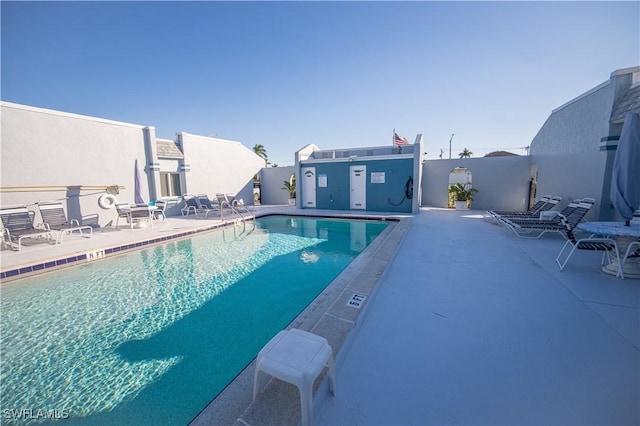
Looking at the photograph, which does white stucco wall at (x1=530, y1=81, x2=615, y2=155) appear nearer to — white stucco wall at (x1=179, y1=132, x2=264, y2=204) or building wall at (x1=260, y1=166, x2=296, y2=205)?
building wall at (x1=260, y1=166, x2=296, y2=205)

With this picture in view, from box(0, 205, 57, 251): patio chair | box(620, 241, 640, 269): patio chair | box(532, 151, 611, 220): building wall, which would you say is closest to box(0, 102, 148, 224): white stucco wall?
box(0, 205, 57, 251): patio chair

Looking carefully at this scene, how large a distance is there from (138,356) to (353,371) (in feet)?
7.40

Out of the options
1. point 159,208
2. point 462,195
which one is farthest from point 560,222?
point 159,208

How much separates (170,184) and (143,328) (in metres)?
9.76

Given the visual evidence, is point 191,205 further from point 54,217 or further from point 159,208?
point 54,217

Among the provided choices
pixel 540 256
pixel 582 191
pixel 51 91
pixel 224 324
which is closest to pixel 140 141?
pixel 51 91

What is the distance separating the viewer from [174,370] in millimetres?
2328

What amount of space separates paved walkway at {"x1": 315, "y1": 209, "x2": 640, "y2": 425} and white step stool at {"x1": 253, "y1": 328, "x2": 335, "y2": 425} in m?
0.29

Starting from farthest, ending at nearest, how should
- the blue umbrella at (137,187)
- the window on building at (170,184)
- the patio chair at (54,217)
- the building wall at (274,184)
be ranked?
the building wall at (274,184)
the window on building at (170,184)
the blue umbrella at (137,187)
the patio chair at (54,217)

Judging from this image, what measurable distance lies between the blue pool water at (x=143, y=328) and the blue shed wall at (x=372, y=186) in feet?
19.6

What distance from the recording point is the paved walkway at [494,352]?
154 cm

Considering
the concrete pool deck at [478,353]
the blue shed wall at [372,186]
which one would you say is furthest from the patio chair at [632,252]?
the blue shed wall at [372,186]

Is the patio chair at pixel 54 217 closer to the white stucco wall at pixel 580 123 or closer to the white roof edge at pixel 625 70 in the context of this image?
the white stucco wall at pixel 580 123

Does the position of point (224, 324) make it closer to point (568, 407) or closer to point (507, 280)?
point (568, 407)
